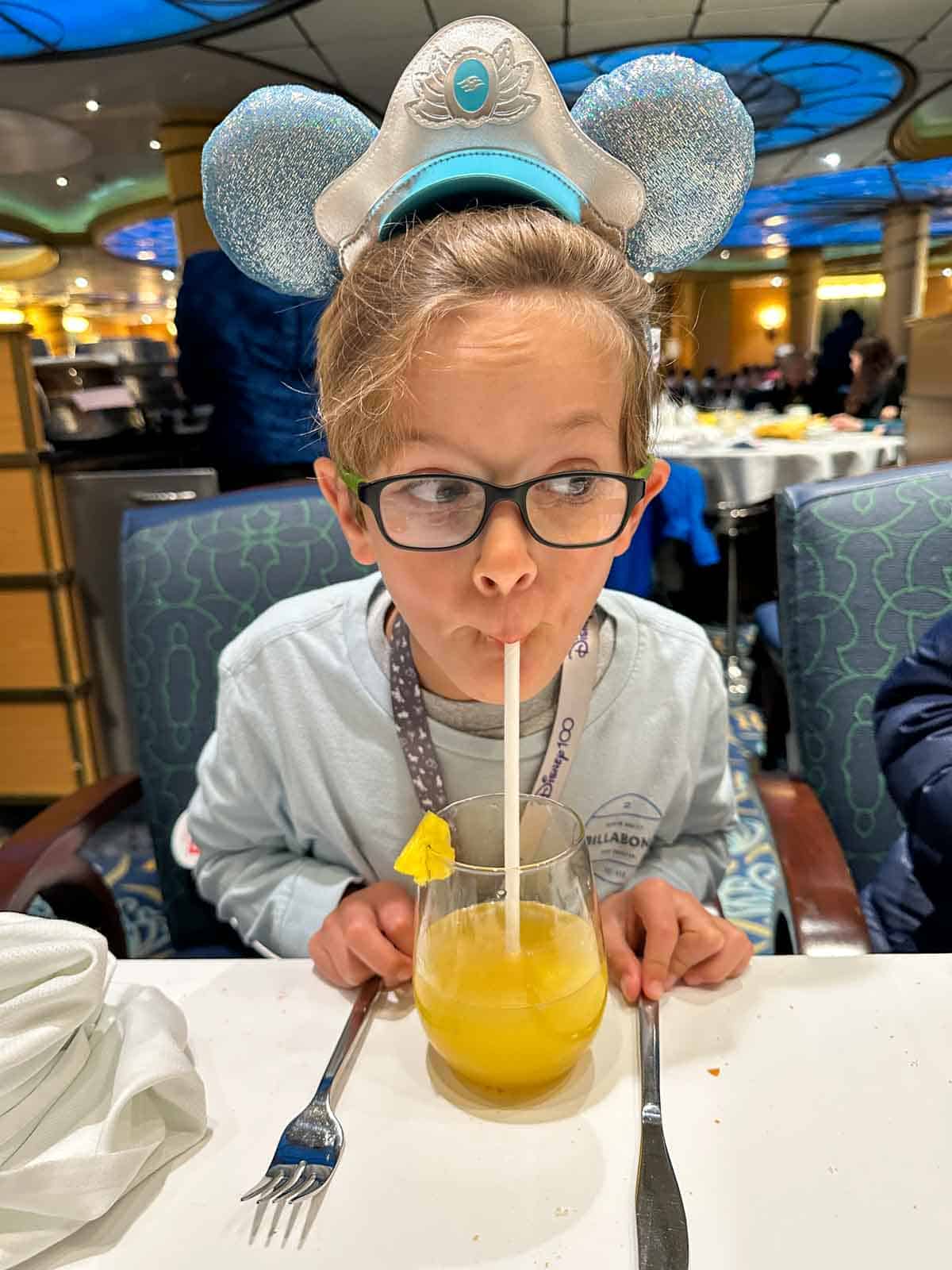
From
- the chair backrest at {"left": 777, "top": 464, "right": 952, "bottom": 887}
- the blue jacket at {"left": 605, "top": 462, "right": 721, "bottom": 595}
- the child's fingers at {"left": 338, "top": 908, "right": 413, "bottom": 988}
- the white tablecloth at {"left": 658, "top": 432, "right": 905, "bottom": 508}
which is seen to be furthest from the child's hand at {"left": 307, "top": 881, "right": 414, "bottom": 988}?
the white tablecloth at {"left": 658, "top": 432, "right": 905, "bottom": 508}

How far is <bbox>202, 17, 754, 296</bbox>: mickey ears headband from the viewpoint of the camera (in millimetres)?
693

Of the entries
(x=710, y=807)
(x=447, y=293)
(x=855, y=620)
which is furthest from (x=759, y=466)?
(x=447, y=293)

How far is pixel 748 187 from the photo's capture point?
793mm

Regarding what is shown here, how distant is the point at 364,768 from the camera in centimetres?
101

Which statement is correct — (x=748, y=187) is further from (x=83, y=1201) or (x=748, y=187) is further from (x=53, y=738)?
(x=53, y=738)

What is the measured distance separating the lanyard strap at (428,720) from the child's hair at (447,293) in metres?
0.23

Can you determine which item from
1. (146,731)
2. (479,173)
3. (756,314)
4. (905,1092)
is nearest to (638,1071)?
(905,1092)

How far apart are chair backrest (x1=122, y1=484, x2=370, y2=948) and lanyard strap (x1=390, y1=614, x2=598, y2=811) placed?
0.42m

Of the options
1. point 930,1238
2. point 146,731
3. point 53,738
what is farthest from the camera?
point 53,738

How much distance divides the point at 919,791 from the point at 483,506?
0.61m

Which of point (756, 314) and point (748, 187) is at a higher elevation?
point (756, 314)

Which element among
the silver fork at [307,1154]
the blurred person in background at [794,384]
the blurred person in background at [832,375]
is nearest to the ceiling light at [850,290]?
the blurred person in background at [794,384]

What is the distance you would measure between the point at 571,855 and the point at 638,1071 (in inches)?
7.4

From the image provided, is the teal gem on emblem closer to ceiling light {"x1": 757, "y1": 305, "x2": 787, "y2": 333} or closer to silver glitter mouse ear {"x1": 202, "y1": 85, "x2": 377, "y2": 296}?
silver glitter mouse ear {"x1": 202, "y1": 85, "x2": 377, "y2": 296}
